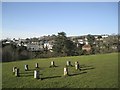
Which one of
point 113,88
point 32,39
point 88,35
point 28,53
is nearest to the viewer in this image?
point 113,88

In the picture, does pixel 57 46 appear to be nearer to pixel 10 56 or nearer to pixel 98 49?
pixel 98 49

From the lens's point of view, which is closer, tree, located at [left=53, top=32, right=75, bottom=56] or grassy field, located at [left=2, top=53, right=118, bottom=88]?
grassy field, located at [left=2, top=53, right=118, bottom=88]

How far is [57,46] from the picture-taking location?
222ft

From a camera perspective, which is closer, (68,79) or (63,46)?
(68,79)

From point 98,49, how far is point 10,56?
3093 centimetres

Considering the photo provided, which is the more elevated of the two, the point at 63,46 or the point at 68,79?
the point at 63,46

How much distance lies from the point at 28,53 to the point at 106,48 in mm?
25705

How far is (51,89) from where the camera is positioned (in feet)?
42.7

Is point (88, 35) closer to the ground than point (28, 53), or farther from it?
farther from it

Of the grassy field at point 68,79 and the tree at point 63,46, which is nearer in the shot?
the grassy field at point 68,79

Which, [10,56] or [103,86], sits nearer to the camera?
[103,86]

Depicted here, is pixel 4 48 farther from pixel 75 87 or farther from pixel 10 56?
pixel 75 87

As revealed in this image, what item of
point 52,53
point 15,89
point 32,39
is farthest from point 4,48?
point 32,39

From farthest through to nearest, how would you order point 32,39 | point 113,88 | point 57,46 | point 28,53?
point 32,39 → point 57,46 → point 28,53 → point 113,88
